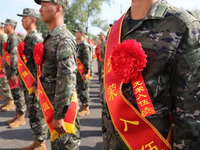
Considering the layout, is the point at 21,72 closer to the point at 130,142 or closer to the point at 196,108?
the point at 130,142

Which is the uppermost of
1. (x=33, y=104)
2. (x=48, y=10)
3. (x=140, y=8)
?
(x=48, y=10)

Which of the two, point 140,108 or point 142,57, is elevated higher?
point 142,57

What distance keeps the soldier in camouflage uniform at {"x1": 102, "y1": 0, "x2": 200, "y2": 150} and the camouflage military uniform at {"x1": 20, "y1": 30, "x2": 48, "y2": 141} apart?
7.17 feet

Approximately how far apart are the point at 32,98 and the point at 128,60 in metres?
2.45

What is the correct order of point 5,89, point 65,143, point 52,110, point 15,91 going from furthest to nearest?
point 5,89 < point 15,91 < point 52,110 < point 65,143

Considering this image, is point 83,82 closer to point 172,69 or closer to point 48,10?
point 48,10

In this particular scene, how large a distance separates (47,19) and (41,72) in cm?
64

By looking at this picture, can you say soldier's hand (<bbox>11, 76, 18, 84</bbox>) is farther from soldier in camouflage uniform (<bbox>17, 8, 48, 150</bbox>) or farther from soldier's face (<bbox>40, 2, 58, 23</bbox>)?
soldier's face (<bbox>40, 2, 58, 23</bbox>)

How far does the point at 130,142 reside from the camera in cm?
110

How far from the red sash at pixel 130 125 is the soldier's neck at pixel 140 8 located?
1.25 ft

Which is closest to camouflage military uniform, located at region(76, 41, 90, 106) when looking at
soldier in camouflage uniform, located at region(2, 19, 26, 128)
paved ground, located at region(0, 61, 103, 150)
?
paved ground, located at region(0, 61, 103, 150)

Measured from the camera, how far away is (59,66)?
1979 mm

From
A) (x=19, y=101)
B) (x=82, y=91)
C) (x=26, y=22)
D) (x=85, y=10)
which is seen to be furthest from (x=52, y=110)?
(x=85, y=10)

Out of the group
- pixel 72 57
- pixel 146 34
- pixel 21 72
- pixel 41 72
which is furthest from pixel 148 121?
pixel 21 72
